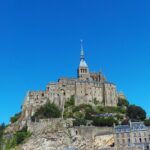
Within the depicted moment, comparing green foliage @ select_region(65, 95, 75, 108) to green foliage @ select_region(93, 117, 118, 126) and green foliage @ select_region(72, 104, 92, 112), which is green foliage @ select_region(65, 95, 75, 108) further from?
green foliage @ select_region(93, 117, 118, 126)

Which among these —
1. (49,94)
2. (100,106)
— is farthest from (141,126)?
(49,94)

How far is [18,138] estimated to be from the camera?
250 feet

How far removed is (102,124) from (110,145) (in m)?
7.05

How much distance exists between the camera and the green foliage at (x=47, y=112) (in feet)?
266

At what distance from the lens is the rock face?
69062mm

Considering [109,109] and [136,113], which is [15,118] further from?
[136,113]

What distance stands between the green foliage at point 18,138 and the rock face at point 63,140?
218cm

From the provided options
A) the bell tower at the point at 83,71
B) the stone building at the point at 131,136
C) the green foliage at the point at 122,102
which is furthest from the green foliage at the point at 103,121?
the bell tower at the point at 83,71

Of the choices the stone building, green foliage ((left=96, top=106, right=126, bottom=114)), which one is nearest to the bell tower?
green foliage ((left=96, top=106, right=126, bottom=114))

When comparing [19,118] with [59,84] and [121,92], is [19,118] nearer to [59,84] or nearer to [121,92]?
[59,84]

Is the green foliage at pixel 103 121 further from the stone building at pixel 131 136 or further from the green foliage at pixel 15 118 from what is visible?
the green foliage at pixel 15 118

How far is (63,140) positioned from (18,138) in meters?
10.2

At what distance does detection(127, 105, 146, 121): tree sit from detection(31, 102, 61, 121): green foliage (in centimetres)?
1457

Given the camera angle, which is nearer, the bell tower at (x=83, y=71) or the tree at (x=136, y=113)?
the tree at (x=136, y=113)
